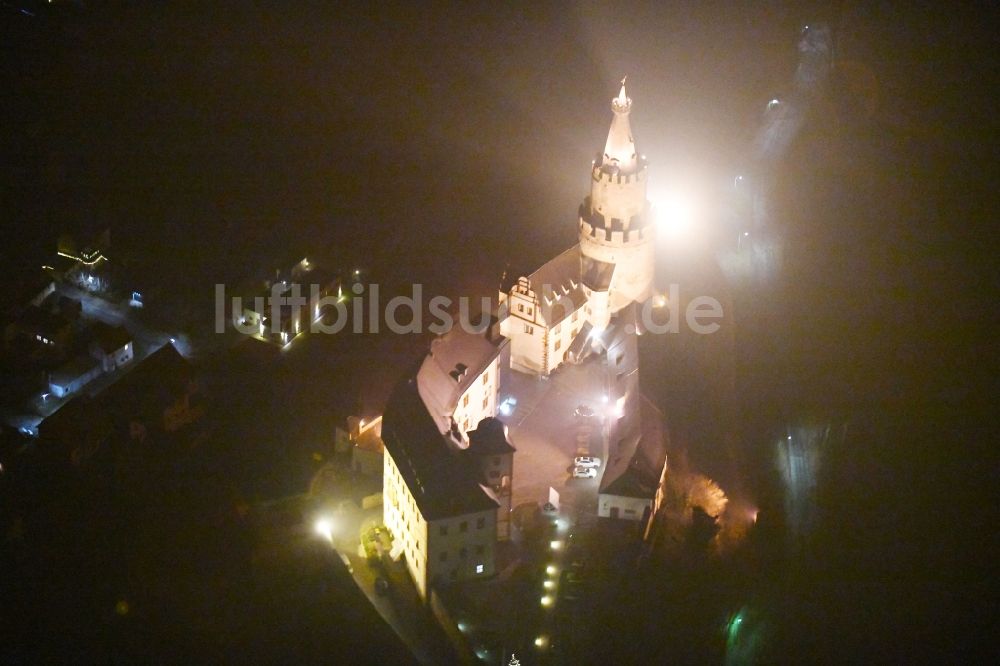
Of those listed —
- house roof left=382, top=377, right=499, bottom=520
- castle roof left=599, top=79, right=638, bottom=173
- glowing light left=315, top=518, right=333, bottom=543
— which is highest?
castle roof left=599, top=79, right=638, bottom=173

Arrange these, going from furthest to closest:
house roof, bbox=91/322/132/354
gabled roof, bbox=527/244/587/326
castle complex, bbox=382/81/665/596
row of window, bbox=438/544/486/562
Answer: house roof, bbox=91/322/132/354, gabled roof, bbox=527/244/587/326, castle complex, bbox=382/81/665/596, row of window, bbox=438/544/486/562

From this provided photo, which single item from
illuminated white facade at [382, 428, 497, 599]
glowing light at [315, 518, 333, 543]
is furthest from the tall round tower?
glowing light at [315, 518, 333, 543]

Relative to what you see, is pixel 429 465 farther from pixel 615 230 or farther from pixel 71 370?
pixel 71 370

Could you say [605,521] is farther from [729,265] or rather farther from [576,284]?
[729,265]

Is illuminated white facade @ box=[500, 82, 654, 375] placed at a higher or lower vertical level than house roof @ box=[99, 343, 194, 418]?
higher

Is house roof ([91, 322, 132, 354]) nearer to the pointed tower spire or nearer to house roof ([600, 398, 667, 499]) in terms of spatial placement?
the pointed tower spire

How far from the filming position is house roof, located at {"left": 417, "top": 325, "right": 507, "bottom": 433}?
58219mm

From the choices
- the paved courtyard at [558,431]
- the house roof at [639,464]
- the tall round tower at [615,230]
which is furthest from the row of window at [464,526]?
the tall round tower at [615,230]

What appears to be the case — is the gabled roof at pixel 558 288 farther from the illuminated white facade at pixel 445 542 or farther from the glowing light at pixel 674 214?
the illuminated white facade at pixel 445 542

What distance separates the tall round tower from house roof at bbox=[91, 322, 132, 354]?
2921 centimetres

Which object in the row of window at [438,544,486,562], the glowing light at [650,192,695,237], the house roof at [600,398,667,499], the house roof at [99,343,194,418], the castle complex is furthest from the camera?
the glowing light at [650,192,695,237]

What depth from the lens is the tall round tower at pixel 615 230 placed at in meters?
66.9

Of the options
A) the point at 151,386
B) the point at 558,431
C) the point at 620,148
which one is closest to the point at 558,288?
the point at 558,431

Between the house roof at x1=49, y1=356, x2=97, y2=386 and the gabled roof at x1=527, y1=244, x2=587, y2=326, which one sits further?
the house roof at x1=49, y1=356, x2=97, y2=386
